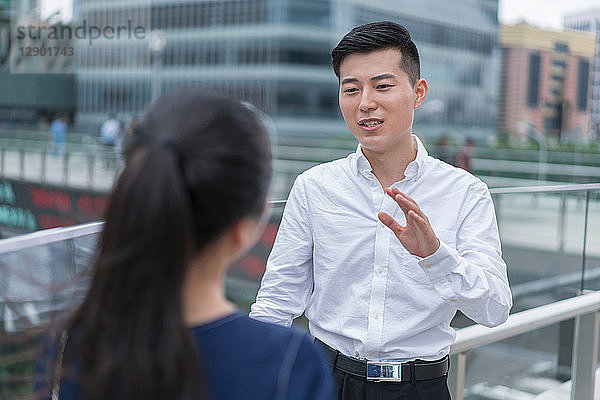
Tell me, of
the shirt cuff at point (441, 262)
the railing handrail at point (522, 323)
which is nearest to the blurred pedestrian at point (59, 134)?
the railing handrail at point (522, 323)

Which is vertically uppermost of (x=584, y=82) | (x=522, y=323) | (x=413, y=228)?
(x=584, y=82)

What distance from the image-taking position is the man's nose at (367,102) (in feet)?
5.47

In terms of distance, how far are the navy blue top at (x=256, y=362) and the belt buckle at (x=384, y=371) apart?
2.47 ft

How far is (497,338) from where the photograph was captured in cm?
232

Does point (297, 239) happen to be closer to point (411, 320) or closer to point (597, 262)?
point (411, 320)

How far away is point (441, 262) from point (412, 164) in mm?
320

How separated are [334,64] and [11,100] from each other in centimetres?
1284

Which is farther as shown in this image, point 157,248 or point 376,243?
point 376,243

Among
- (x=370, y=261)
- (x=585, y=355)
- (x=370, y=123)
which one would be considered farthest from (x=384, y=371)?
(x=585, y=355)

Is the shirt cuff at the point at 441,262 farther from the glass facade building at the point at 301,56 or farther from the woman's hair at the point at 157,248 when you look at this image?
the glass facade building at the point at 301,56

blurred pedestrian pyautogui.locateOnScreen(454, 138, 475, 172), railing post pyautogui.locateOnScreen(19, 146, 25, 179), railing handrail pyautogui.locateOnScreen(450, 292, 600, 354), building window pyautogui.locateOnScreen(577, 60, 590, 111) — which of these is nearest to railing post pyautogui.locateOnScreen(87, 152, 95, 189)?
railing post pyautogui.locateOnScreen(19, 146, 25, 179)

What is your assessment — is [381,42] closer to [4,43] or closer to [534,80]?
[4,43]

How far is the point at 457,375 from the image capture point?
225 cm

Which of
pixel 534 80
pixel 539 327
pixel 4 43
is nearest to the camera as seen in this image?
pixel 539 327
